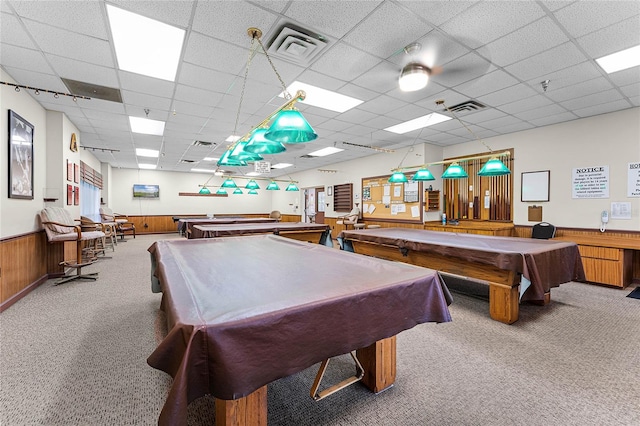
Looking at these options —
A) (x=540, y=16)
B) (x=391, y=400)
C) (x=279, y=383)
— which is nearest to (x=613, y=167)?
(x=540, y=16)

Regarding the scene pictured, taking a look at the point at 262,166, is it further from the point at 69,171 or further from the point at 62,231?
the point at 62,231

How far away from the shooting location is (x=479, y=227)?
640 centimetres

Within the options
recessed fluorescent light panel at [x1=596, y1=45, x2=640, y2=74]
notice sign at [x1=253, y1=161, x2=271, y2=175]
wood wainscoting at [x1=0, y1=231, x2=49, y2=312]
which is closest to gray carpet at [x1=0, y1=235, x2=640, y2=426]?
wood wainscoting at [x1=0, y1=231, x2=49, y2=312]

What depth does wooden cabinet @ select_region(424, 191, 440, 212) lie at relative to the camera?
23.9ft

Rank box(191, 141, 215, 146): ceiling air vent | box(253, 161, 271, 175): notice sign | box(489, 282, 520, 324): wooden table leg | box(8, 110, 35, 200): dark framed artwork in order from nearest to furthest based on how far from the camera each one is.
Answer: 1. box(489, 282, 520, 324): wooden table leg
2. box(8, 110, 35, 200): dark framed artwork
3. box(253, 161, 271, 175): notice sign
4. box(191, 141, 215, 146): ceiling air vent

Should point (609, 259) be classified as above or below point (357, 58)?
below

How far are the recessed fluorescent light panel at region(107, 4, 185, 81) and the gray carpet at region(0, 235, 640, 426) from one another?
3.02 meters

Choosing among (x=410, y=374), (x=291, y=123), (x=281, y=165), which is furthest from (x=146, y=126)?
(x=410, y=374)

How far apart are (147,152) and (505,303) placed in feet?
31.9

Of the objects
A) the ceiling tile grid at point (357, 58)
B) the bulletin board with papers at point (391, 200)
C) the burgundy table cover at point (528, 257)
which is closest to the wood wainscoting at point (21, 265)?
the ceiling tile grid at point (357, 58)

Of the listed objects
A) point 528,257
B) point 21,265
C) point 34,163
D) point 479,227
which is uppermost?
point 34,163

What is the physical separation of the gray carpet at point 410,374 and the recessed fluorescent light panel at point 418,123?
3.55 meters

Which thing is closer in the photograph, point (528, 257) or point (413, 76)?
point (528, 257)

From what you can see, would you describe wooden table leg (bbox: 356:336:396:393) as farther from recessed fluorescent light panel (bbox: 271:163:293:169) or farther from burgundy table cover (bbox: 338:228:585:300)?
recessed fluorescent light panel (bbox: 271:163:293:169)
